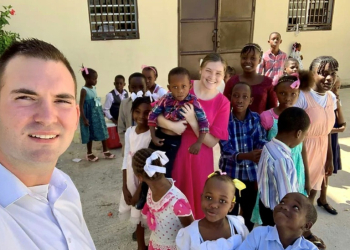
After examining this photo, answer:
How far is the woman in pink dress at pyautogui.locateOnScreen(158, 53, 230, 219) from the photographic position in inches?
87.2

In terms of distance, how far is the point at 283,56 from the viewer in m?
5.02

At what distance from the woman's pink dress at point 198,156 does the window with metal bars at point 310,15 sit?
655 centimetres

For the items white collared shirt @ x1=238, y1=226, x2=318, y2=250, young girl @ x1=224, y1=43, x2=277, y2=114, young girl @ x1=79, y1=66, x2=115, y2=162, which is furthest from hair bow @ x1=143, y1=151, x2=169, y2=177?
young girl @ x1=79, y1=66, x2=115, y2=162

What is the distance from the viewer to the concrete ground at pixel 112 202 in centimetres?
268

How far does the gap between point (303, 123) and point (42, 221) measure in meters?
1.77

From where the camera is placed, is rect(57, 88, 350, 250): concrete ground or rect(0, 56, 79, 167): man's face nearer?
rect(0, 56, 79, 167): man's face

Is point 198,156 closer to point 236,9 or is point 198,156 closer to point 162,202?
point 162,202

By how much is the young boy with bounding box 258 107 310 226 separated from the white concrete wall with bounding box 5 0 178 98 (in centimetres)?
485

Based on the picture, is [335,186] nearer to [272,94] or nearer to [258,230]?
[272,94]

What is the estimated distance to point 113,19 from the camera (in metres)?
6.10

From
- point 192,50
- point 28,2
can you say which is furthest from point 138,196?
point 192,50

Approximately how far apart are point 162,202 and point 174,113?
2.31 feet

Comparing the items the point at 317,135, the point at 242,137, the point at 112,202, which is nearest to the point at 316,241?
the point at 317,135

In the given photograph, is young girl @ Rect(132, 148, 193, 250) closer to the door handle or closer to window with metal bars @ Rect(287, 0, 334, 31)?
the door handle
